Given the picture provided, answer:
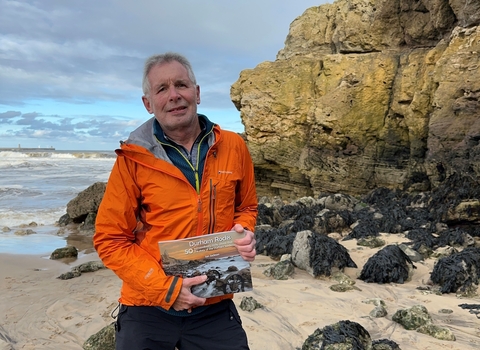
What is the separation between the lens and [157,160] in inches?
75.9

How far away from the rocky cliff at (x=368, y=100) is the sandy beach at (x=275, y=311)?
6023 mm

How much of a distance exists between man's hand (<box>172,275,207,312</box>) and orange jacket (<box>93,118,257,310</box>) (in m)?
0.03

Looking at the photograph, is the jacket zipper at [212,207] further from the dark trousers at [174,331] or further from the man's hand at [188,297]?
the dark trousers at [174,331]

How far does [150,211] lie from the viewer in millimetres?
1974

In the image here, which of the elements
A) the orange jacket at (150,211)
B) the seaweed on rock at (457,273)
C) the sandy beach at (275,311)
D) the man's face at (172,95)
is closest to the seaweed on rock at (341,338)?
the sandy beach at (275,311)

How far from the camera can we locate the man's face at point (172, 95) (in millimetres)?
1965

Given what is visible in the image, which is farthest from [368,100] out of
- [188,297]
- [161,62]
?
[188,297]

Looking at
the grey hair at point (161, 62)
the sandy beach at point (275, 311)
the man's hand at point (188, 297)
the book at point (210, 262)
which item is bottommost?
the sandy beach at point (275, 311)

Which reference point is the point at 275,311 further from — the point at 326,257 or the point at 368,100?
the point at 368,100

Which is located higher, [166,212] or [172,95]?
[172,95]

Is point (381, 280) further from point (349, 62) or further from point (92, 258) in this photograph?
point (349, 62)

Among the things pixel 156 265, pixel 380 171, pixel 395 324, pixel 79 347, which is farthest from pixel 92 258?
pixel 380 171

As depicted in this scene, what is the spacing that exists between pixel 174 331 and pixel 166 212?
1.98 ft

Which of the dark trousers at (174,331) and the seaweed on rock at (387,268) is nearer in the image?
the dark trousers at (174,331)
